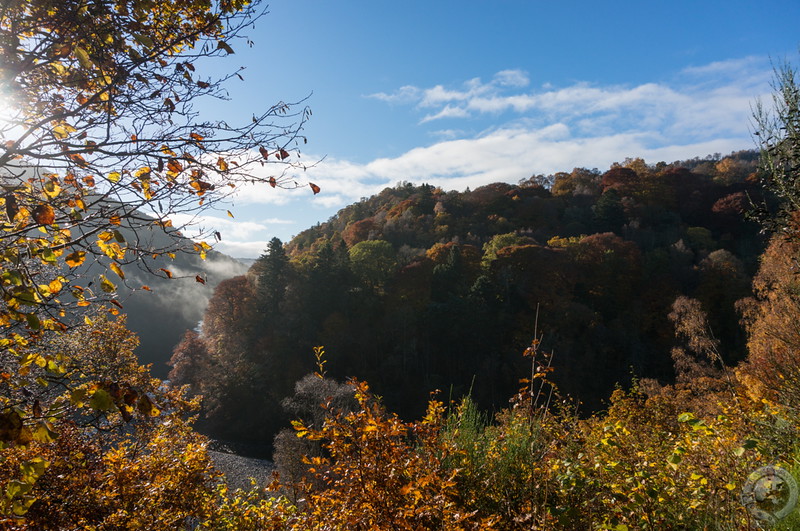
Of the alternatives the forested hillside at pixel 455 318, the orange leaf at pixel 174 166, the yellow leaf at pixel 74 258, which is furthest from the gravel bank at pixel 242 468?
the orange leaf at pixel 174 166

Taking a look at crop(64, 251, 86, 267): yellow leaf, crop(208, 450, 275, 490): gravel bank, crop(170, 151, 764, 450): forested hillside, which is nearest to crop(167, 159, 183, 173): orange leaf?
crop(64, 251, 86, 267): yellow leaf

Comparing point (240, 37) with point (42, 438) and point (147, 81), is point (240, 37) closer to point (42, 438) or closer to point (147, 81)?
point (147, 81)

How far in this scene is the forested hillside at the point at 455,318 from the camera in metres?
23.6

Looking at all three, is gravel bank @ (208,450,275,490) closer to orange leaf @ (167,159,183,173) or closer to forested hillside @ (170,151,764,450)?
forested hillside @ (170,151,764,450)

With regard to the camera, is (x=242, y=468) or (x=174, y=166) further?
(x=242, y=468)

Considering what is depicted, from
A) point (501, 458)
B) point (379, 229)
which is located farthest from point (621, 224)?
point (501, 458)

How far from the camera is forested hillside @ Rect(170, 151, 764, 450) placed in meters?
23.6

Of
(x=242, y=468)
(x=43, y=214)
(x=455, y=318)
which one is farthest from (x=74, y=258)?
(x=455, y=318)

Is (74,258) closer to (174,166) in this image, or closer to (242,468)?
(174,166)

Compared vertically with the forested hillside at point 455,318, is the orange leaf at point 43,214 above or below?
above

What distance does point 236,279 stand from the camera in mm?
26562

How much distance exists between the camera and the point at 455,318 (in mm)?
25172

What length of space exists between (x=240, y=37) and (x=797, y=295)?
8587 millimetres

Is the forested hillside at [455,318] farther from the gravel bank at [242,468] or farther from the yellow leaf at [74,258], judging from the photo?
the yellow leaf at [74,258]
